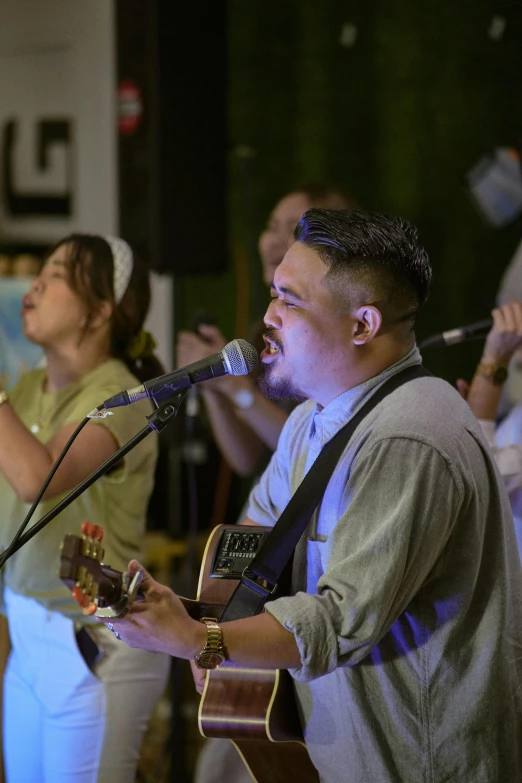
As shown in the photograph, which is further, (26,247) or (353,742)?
(26,247)

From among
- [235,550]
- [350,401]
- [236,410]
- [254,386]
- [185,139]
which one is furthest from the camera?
[185,139]

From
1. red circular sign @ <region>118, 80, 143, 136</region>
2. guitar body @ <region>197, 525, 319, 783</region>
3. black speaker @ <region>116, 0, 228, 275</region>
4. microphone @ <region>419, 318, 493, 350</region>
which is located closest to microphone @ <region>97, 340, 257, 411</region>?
guitar body @ <region>197, 525, 319, 783</region>

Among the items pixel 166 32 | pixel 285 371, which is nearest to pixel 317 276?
pixel 285 371

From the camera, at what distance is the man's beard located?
1767mm

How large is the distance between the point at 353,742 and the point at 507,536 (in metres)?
0.46

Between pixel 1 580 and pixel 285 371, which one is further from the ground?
pixel 285 371

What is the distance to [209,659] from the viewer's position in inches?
57.2

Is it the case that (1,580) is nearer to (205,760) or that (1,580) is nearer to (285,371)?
(205,760)

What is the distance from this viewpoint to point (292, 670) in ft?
4.97

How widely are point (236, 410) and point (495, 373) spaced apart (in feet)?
3.21

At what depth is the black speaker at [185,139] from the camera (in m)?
3.57

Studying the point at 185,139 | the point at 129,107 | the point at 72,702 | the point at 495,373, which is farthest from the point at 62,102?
the point at 72,702

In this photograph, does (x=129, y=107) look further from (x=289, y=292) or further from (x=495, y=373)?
(x=289, y=292)

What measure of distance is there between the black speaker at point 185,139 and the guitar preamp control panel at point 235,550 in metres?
1.72
